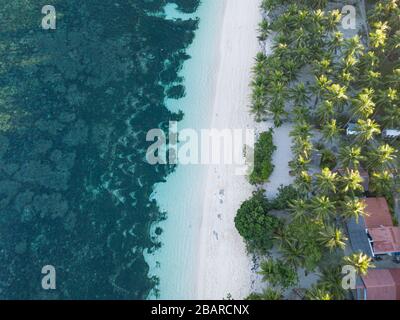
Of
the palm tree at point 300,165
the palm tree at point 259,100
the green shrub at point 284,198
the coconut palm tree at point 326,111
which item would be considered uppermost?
the palm tree at point 259,100

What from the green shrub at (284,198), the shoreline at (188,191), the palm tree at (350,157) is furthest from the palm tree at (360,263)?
the shoreline at (188,191)

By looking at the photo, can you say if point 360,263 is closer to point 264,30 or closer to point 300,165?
point 300,165

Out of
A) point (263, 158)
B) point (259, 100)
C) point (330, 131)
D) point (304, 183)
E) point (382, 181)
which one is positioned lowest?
point (304, 183)

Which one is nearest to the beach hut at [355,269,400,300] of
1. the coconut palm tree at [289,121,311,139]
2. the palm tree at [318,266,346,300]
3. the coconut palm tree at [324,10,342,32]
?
the palm tree at [318,266,346,300]

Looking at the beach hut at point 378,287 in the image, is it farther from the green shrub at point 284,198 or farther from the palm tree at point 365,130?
the palm tree at point 365,130

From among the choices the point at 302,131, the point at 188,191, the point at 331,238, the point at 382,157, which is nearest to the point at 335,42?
the point at 302,131

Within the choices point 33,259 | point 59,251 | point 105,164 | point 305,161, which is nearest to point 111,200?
point 105,164
